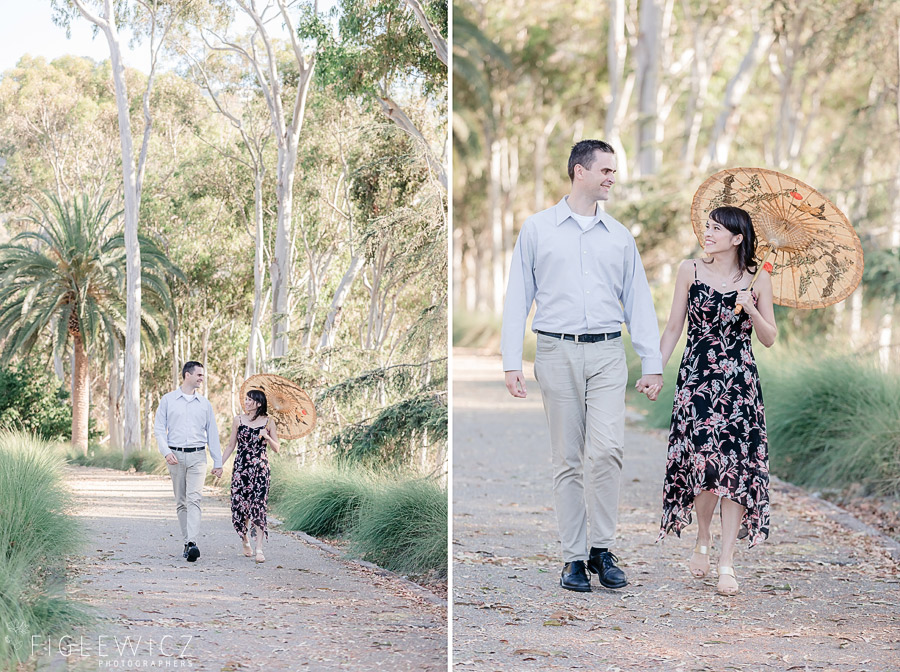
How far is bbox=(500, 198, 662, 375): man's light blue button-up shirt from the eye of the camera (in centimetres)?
522

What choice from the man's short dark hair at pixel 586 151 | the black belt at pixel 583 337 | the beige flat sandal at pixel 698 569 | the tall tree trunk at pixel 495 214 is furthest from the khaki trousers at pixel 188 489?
the tall tree trunk at pixel 495 214

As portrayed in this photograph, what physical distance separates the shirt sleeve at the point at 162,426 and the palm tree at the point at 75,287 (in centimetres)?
31

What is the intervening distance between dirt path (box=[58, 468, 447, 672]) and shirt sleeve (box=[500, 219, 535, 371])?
1.32 meters

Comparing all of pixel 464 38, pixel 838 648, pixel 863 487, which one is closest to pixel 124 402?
pixel 838 648

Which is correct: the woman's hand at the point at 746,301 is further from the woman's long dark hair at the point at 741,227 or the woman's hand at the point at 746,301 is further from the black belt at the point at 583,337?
the black belt at the point at 583,337

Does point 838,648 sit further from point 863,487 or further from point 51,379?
point 863,487

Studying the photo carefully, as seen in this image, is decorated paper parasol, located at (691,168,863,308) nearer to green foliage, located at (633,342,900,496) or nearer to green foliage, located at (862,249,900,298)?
green foliage, located at (633,342,900,496)

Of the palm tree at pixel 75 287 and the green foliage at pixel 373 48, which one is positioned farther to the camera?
the green foliage at pixel 373 48

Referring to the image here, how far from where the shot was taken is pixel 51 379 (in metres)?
5.04

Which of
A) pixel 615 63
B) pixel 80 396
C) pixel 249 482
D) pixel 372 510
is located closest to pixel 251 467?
pixel 249 482

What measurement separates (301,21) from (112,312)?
5.70 feet

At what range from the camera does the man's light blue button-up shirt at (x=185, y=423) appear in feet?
17.1

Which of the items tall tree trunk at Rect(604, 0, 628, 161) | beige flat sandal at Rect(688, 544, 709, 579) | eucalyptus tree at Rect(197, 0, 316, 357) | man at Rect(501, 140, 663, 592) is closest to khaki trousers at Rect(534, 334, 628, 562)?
man at Rect(501, 140, 663, 592)

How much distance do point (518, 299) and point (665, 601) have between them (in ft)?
5.57
